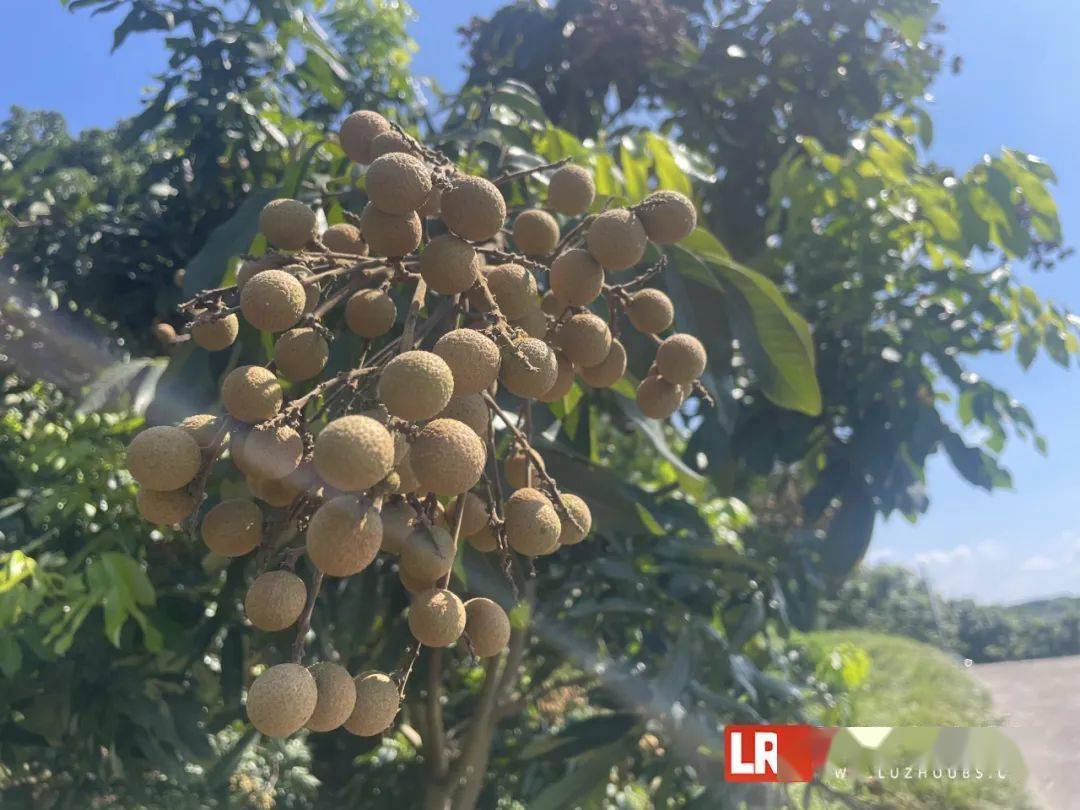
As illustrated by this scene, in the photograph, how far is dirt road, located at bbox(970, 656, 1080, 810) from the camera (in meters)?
3.49

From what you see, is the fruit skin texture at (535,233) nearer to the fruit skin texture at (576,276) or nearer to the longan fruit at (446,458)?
the fruit skin texture at (576,276)

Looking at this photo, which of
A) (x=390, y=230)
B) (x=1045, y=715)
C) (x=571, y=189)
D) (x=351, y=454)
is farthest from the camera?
(x=1045, y=715)

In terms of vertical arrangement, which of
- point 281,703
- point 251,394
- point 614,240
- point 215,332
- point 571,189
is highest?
point 571,189

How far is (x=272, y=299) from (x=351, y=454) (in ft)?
0.66

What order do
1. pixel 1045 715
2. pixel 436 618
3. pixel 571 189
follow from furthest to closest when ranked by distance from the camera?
1. pixel 1045 715
2. pixel 571 189
3. pixel 436 618

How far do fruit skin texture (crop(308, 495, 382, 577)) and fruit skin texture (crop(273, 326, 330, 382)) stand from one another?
7.7 inches

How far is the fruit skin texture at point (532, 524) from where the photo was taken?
2.24ft

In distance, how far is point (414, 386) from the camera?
1.89ft

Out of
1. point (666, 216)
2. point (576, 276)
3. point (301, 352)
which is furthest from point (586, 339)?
point (301, 352)

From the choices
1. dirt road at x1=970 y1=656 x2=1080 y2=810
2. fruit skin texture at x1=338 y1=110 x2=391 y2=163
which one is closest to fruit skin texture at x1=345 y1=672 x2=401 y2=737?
fruit skin texture at x1=338 y1=110 x2=391 y2=163

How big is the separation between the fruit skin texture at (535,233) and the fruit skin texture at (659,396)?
0.64ft

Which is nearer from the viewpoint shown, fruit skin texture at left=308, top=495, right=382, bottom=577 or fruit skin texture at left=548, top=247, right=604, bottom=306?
fruit skin texture at left=308, top=495, right=382, bottom=577

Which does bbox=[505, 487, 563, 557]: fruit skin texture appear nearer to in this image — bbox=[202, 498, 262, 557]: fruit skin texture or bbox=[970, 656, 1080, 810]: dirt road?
bbox=[202, 498, 262, 557]: fruit skin texture

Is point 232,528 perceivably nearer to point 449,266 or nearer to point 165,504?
point 165,504
